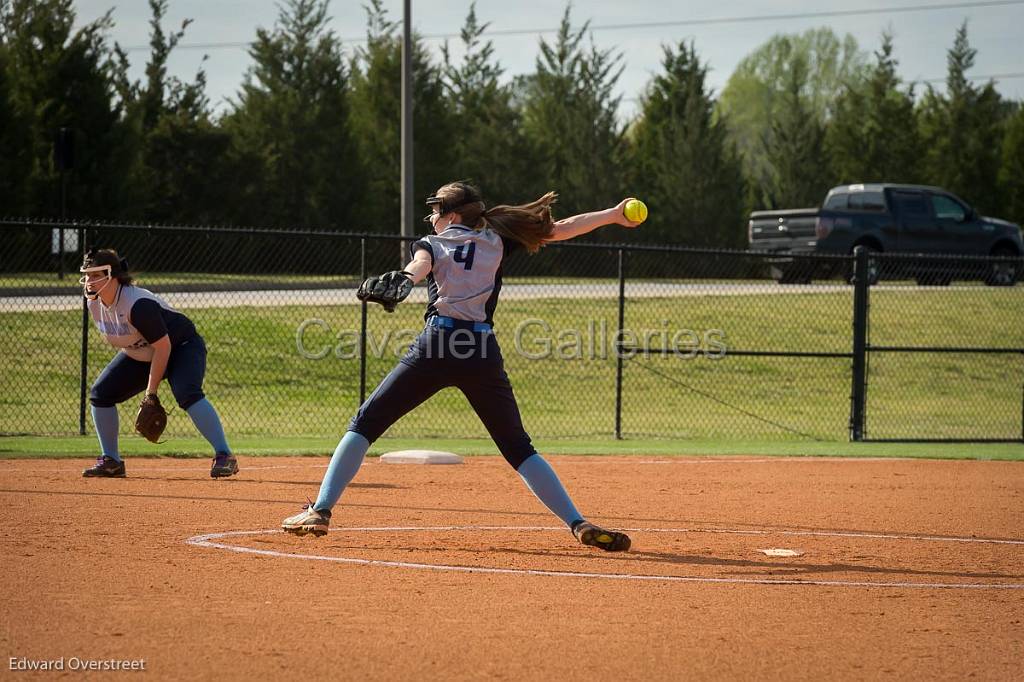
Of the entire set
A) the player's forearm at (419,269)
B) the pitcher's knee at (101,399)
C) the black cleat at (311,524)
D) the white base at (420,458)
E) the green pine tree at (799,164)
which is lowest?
the white base at (420,458)

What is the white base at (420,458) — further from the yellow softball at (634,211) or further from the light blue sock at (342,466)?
the yellow softball at (634,211)

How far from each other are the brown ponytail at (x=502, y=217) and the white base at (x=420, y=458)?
5599mm

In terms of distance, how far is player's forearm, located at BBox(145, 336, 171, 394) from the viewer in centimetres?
930

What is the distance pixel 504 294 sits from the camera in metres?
22.8

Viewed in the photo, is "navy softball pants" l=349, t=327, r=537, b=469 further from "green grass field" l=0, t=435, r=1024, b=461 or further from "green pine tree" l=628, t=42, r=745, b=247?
"green pine tree" l=628, t=42, r=745, b=247

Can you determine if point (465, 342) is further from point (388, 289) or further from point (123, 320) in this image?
point (123, 320)

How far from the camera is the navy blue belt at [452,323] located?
6.68 meters

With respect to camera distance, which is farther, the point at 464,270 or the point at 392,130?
the point at 392,130

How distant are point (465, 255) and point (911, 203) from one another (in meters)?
23.1

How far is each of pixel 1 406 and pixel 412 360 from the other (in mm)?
11960

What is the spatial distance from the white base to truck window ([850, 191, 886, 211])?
17766 mm

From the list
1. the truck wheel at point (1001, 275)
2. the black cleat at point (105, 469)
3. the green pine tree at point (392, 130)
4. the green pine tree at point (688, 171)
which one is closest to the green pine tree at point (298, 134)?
the green pine tree at point (392, 130)

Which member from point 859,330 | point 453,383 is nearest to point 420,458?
point 453,383

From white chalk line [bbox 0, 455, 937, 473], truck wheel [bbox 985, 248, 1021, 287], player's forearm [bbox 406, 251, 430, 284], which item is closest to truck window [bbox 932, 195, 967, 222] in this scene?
truck wheel [bbox 985, 248, 1021, 287]
